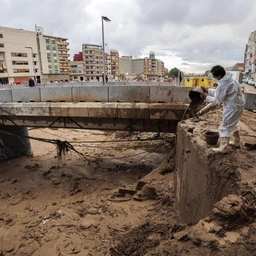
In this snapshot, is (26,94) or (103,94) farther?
(26,94)

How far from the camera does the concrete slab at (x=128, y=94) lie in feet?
30.1

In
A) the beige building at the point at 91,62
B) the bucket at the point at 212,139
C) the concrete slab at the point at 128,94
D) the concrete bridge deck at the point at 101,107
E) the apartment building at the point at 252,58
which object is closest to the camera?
the bucket at the point at 212,139

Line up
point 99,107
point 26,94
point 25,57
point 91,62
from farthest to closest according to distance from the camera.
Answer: point 91,62
point 25,57
point 26,94
point 99,107

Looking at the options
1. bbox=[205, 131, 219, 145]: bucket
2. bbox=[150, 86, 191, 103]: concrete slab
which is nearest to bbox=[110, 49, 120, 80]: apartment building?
bbox=[150, 86, 191, 103]: concrete slab

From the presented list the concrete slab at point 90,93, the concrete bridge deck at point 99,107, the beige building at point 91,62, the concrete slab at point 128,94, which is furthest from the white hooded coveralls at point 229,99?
the beige building at point 91,62

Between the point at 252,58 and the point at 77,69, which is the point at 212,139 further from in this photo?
the point at 77,69

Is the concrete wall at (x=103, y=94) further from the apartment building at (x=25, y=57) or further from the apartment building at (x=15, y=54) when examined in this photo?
the apartment building at (x=15, y=54)

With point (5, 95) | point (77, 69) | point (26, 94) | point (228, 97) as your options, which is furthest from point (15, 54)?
point (228, 97)

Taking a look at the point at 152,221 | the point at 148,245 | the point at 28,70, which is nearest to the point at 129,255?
the point at 148,245

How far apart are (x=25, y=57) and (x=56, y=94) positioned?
45.5 m

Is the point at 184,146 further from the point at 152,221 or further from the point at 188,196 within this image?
the point at 152,221

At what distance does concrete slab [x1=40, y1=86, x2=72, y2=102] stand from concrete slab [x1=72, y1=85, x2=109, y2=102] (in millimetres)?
287

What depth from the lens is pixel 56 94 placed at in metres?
9.95

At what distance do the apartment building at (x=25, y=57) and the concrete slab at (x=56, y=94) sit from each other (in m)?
31.7
